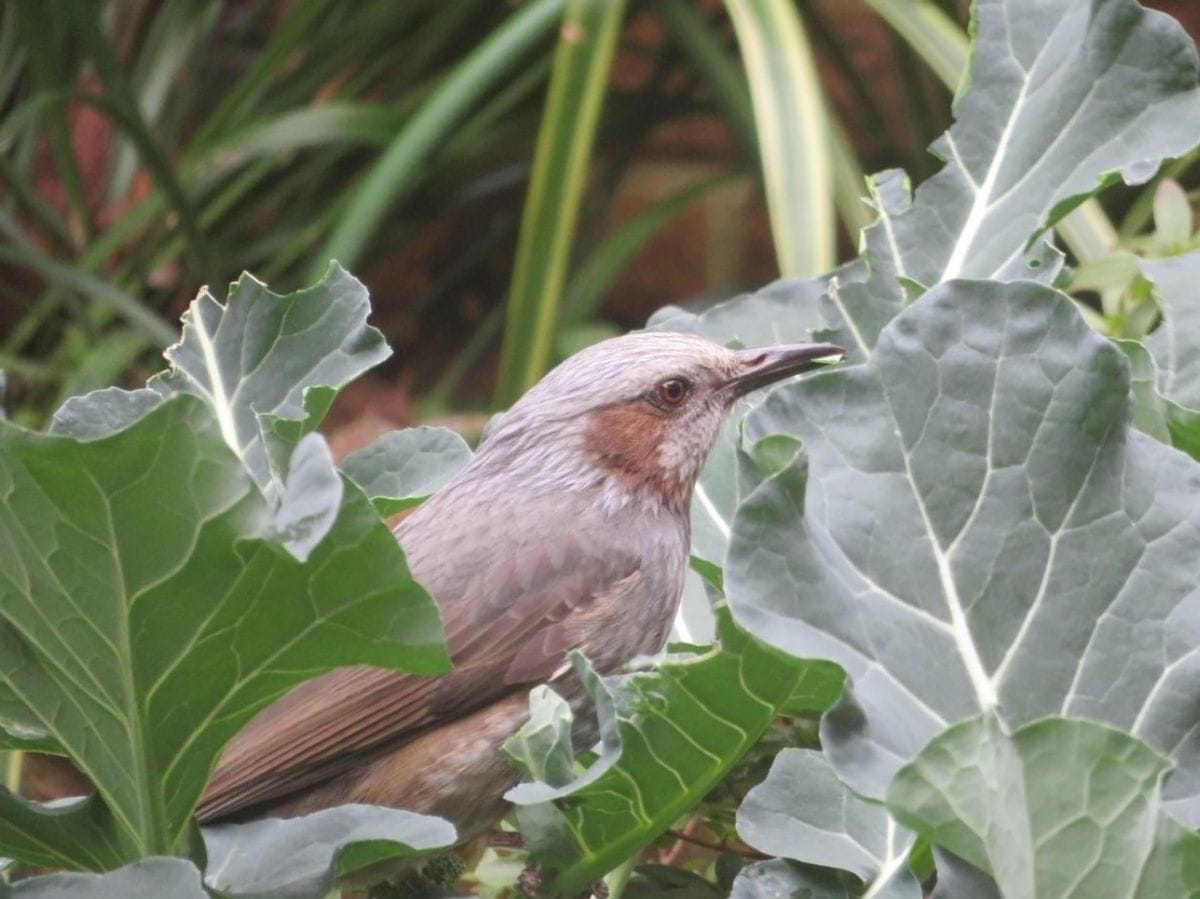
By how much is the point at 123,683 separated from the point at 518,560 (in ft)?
2.70

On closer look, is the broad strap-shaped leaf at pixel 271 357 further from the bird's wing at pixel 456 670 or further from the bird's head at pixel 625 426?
the bird's head at pixel 625 426

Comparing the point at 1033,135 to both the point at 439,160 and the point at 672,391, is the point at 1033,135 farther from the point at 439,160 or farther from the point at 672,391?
the point at 439,160

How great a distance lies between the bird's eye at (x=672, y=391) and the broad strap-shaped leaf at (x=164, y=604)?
98 centimetres

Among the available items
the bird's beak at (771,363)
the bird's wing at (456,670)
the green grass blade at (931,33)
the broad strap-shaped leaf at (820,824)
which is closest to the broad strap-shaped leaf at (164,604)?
the broad strap-shaped leaf at (820,824)

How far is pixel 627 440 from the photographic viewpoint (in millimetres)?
1838

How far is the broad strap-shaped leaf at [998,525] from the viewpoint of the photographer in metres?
0.86

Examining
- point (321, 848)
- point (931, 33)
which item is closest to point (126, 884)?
point (321, 848)

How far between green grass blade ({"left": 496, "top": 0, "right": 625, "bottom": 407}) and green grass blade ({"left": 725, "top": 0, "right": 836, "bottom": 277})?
0.35 meters

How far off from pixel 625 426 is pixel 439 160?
254 cm

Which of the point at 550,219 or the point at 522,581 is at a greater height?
the point at 522,581

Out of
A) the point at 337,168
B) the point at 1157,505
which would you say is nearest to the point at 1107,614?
the point at 1157,505

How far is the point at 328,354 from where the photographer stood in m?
1.19

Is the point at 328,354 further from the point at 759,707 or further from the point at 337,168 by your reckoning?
the point at 337,168

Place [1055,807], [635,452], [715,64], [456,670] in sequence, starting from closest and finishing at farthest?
1. [1055,807]
2. [456,670]
3. [635,452]
4. [715,64]
